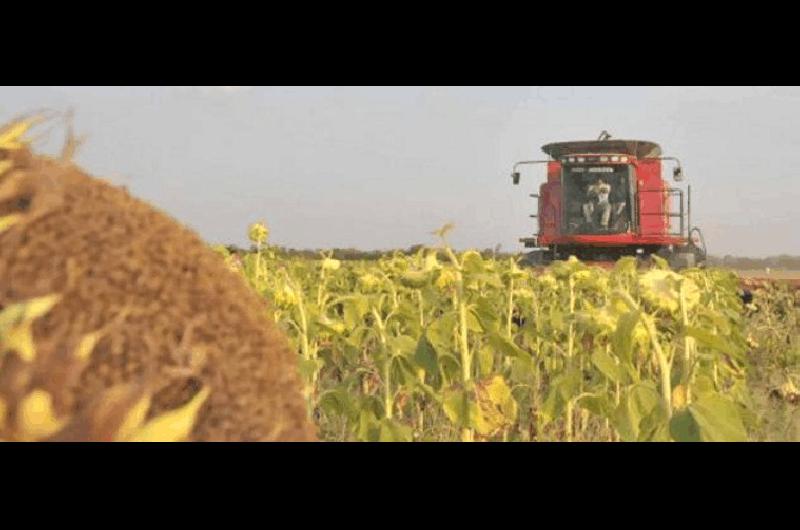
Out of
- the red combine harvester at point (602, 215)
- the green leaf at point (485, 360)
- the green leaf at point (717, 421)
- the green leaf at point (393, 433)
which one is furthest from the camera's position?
the red combine harvester at point (602, 215)

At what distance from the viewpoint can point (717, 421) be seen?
235 cm

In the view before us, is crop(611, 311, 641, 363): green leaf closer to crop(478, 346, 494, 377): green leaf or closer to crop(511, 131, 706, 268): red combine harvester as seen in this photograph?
crop(478, 346, 494, 377): green leaf

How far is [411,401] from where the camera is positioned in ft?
15.4

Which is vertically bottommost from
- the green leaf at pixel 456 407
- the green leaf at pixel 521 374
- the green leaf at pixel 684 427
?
the green leaf at pixel 521 374

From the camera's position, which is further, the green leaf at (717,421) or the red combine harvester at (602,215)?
the red combine harvester at (602,215)

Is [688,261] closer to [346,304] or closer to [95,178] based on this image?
[346,304]

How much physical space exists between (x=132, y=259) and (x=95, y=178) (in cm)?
23

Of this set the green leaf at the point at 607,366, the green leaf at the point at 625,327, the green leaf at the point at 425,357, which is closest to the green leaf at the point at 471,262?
the green leaf at the point at 425,357

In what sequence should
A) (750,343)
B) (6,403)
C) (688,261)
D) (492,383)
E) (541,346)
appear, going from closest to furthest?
(6,403) → (492,383) → (541,346) → (750,343) → (688,261)

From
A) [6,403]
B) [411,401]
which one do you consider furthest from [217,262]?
[411,401]

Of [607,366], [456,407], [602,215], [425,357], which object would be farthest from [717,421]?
[602,215]

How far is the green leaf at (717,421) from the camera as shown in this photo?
2.30 meters

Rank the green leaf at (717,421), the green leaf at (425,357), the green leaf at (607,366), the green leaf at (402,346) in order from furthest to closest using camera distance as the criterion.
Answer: the green leaf at (402,346), the green leaf at (425,357), the green leaf at (607,366), the green leaf at (717,421)

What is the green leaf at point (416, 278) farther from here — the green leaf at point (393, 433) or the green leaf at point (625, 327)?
the green leaf at point (625, 327)
